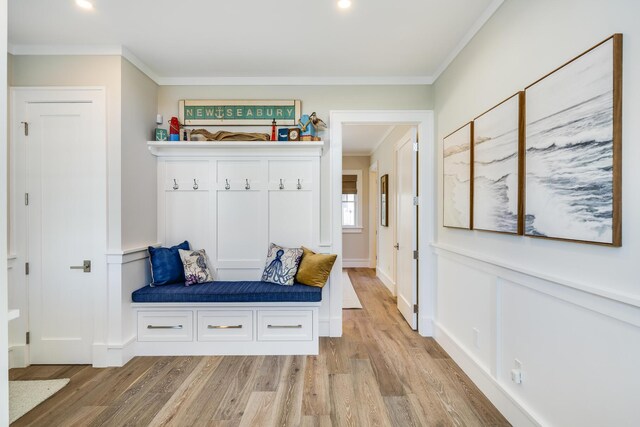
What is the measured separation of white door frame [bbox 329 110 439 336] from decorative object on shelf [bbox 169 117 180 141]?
5.05 ft

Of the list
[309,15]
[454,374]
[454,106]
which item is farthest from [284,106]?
[454,374]

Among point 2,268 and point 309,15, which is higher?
point 309,15

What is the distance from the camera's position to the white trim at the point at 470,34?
2086 millimetres

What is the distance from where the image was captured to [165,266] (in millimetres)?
2896

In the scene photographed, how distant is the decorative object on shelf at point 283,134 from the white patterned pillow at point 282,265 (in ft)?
3.62

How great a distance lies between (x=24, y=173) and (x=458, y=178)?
3.62 m

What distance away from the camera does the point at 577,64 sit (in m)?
1.39

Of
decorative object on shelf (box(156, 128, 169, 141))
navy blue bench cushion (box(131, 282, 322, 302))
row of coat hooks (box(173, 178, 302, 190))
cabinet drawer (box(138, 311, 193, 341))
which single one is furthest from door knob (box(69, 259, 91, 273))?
decorative object on shelf (box(156, 128, 169, 141))

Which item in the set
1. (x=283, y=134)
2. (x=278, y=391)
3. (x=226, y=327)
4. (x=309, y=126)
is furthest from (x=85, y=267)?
(x=309, y=126)

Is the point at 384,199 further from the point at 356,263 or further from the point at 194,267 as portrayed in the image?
the point at 194,267

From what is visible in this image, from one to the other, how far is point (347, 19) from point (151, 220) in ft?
8.29

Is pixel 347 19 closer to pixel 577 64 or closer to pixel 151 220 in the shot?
pixel 577 64

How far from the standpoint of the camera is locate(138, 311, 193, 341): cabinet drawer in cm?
278

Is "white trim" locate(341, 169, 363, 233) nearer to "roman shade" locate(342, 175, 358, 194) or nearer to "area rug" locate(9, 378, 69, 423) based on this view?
"roman shade" locate(342, 175, 358, 194)
